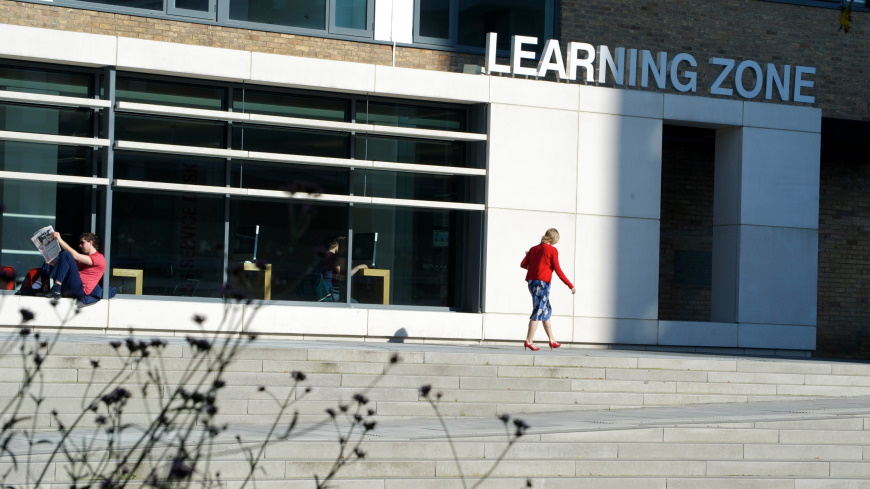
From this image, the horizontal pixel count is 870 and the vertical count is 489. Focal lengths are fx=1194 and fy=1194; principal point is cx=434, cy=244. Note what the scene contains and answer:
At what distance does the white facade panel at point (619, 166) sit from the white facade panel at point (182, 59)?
18.1 feet

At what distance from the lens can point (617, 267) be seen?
1897 cm

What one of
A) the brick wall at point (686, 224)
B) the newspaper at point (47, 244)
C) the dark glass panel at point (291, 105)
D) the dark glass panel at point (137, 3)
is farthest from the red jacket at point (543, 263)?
the dark glass panel at point (137, 3)

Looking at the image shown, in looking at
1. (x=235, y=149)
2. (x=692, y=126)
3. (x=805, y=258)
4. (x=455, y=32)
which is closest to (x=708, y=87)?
(x=692, y=126)

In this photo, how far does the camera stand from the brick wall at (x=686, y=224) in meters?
21.3

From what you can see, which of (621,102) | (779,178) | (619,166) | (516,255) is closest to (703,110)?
(621,102)

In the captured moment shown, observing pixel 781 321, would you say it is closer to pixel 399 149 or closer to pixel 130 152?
pixel 399 149

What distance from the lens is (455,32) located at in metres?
19.3

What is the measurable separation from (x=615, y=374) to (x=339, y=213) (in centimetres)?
579

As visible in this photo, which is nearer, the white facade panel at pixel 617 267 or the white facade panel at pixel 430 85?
the white facade panel at pixel 430 85

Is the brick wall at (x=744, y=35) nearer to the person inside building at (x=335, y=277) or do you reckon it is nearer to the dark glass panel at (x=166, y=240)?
the person inside building at (x=335, y=277)

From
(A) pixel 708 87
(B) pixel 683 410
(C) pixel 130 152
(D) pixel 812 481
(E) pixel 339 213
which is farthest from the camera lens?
(A) pixel 708 87

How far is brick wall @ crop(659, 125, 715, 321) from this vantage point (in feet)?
69.8

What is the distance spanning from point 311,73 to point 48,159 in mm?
3903

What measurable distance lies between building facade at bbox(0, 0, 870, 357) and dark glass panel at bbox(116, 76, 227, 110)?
29 mm
